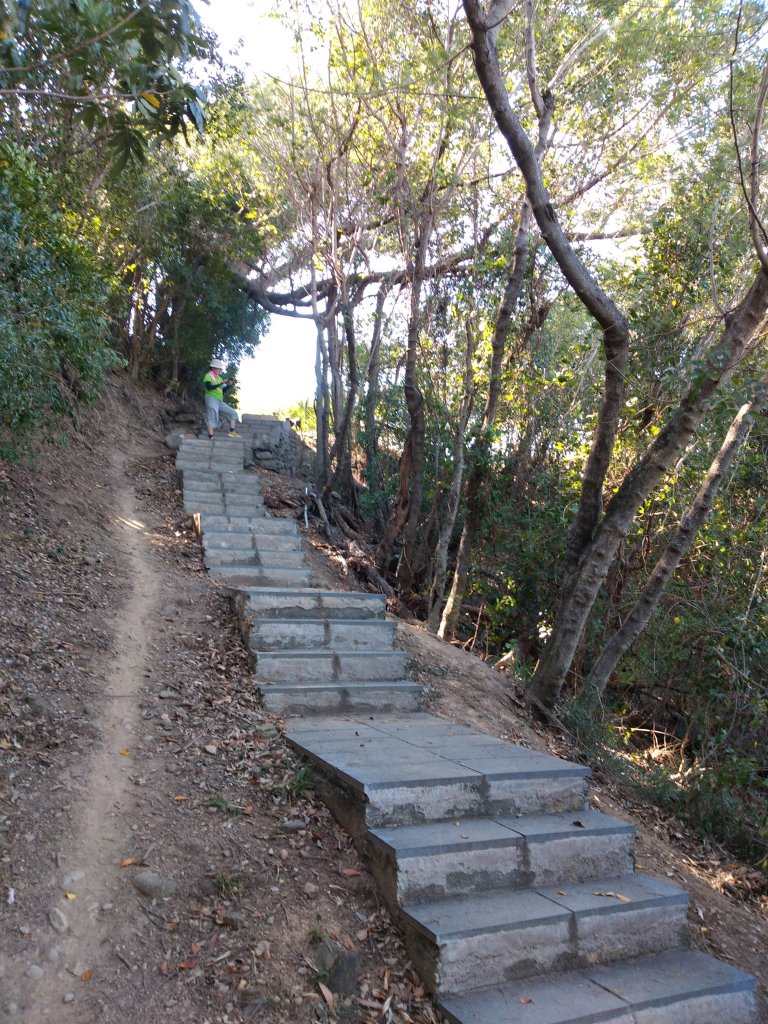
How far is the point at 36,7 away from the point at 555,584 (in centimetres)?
861

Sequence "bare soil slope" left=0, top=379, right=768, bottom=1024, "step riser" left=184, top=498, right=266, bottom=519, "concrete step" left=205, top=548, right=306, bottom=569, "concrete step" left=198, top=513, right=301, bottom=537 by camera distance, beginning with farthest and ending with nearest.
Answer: "step riser" left=184, top=498, right=266, bottom=519 < "concrete step" left=198, top=513, right=301, bottom=537 < "concrete step" left=205, top=548, right=306, bottom=569 < "bare soil slope" left=0, top=379, right=768, bottom=1024

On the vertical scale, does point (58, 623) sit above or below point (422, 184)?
below

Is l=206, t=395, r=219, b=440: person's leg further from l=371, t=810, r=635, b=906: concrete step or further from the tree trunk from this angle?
l=371, t=810, r=635, b=906: concrete step

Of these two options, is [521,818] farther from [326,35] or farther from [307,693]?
[326,35]

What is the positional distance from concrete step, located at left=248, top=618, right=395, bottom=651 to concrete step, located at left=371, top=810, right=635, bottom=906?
8.09ft

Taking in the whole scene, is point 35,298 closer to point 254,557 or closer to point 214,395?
point 254,557

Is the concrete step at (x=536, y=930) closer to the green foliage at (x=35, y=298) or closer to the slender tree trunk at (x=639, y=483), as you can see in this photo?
the slender tree trunk at (x=639, y=483)

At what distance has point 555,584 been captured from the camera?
36.0 feet

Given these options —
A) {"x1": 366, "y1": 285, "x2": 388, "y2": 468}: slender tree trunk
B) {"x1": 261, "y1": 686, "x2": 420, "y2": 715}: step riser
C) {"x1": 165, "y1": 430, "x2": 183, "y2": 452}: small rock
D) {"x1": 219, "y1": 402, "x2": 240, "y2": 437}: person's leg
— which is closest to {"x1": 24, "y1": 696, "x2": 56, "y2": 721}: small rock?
{"x1": 261, "y1": 686, "x2": 420, "y2": 715}: step riser

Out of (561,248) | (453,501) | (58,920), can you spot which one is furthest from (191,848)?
(453,501)

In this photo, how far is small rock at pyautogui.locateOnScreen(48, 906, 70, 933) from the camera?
3.38 meters

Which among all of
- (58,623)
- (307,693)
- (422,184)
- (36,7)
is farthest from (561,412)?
(36,7)

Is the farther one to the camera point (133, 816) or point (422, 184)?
point (422, 184)

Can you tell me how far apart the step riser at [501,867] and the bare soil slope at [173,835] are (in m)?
0.18
